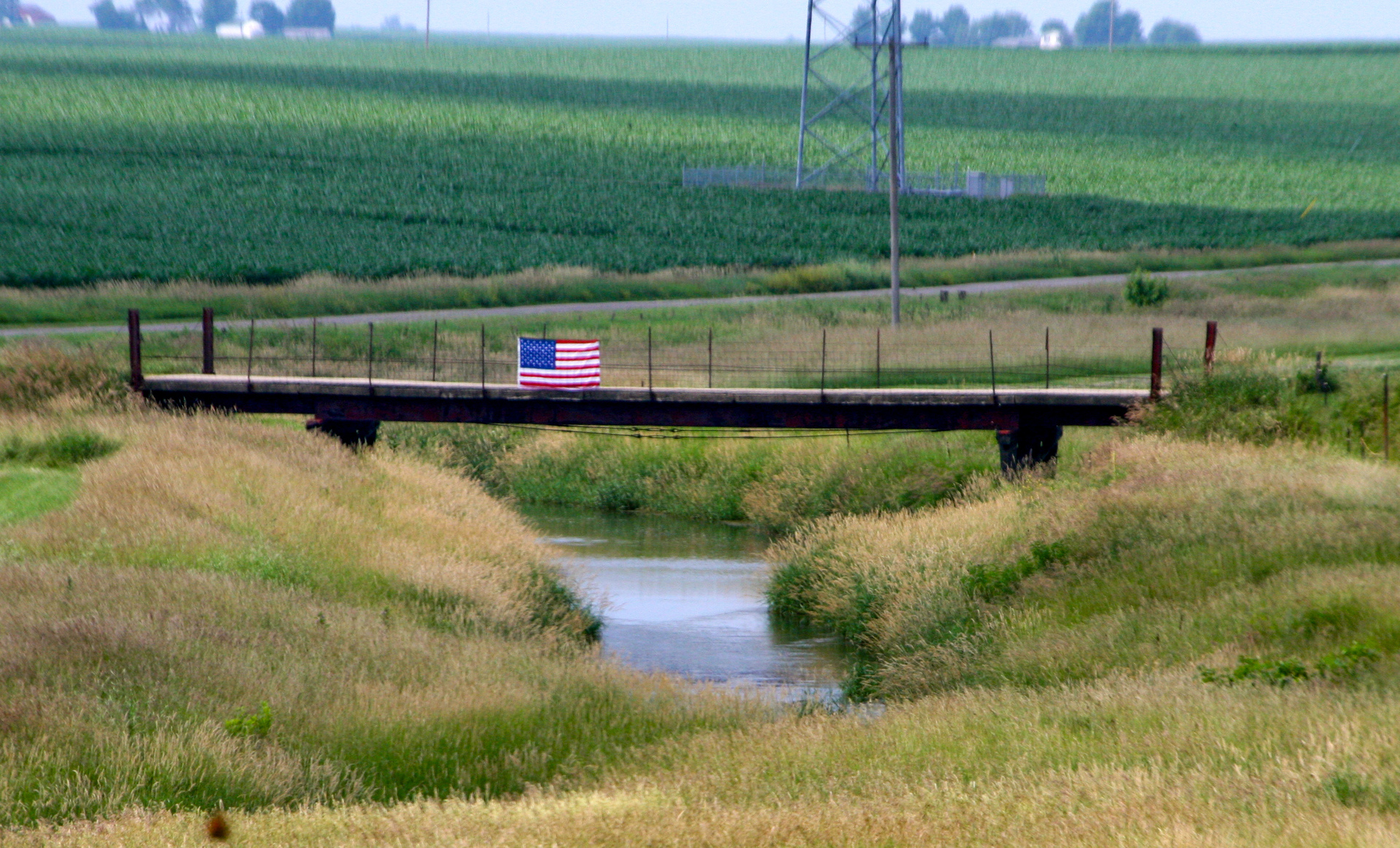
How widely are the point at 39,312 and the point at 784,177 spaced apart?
46.9 m

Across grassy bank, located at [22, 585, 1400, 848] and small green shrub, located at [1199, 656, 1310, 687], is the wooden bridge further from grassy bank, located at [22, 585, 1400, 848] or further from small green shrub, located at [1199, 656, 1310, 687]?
small green shrub, located at [1199, 656, 1310, 687]

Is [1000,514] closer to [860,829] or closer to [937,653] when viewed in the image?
[937,653]

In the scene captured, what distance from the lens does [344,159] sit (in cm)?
8075

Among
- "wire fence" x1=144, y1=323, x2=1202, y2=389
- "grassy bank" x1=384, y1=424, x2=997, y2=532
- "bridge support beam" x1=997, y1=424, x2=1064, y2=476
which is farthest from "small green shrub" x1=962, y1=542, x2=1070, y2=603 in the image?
"wire fence" x1=144, y1=323, x2=1202, y2=389

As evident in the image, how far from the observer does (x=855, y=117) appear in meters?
103

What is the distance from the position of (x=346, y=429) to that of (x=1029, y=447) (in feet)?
43.2

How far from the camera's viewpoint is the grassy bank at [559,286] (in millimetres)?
44344

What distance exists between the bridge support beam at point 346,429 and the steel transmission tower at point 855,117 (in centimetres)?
1493

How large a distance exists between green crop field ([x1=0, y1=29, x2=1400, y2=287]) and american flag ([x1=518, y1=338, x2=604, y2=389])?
89.3ft

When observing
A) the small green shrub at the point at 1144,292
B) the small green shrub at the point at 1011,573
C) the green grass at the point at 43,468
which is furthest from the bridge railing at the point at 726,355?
the small green shrub at the point at 1011,573

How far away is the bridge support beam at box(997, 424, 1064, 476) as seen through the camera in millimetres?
26359

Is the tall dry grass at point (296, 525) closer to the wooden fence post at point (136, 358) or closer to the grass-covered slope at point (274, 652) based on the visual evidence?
the grass-covered slope at point (274, 652)

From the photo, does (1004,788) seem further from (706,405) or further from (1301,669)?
(706,405)

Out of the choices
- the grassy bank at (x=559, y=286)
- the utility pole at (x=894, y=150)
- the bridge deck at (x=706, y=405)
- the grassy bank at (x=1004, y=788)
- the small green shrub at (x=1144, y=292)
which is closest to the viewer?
the grassy bank at (x=1004, y=788)
